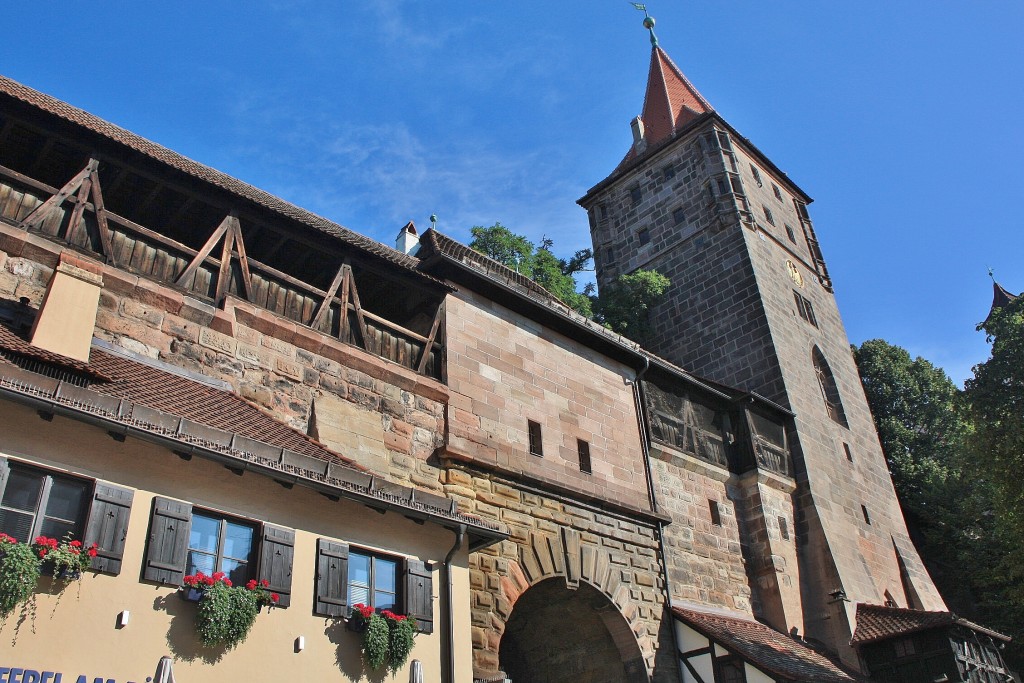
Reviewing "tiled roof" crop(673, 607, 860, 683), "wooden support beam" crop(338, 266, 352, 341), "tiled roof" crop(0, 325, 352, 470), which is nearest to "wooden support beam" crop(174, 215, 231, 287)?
"tiled roof" crop(0, 325, 352, 470)

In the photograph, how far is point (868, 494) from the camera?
20.9m

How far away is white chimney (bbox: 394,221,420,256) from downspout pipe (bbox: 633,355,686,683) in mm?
4711

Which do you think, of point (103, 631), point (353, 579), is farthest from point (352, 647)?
point (103, 631)

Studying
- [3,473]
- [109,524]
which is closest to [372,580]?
[109,524]

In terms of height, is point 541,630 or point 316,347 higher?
point 316,347

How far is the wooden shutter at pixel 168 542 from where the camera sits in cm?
736

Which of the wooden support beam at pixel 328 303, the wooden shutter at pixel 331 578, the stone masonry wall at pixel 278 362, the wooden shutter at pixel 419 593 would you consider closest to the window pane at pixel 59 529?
the wooden shutter at pixel 331 578

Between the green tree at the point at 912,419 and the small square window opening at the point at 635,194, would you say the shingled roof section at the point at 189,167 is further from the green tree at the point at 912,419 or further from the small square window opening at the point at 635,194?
the green tree at the point at 912,419

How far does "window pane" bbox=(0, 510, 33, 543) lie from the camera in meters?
6.76

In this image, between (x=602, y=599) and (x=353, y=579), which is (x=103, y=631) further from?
(x=602, y=599)

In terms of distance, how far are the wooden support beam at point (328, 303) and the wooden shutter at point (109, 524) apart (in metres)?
4.45

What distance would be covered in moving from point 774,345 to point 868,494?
408 cm

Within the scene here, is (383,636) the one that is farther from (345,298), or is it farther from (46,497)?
(345,298)

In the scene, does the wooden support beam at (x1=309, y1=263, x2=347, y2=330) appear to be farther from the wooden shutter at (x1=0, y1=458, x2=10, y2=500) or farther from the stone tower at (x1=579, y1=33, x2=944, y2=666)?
the stone tower at (x1=579, y1=33, x2=944, y2=666)
